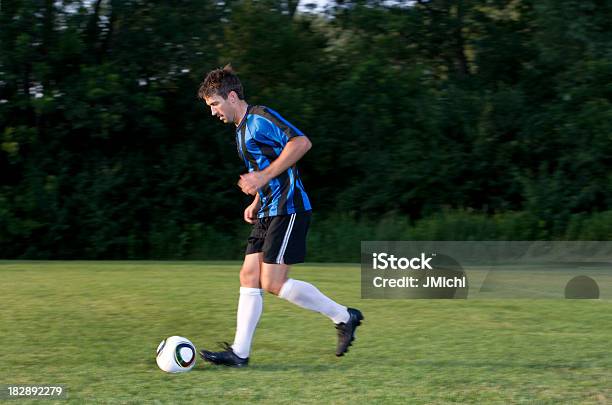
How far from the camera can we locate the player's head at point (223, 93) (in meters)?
5.84

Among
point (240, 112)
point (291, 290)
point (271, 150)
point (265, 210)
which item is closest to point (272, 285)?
point (291, 290)

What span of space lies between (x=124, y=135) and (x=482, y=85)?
8.63 m

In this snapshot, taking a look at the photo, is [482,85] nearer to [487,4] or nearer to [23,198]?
[487,4]

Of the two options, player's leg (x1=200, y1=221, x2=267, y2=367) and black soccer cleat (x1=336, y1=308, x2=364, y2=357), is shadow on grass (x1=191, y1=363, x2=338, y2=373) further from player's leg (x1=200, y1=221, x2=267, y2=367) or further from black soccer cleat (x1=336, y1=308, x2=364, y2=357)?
black soccer cleat (x1=336, y1=308, x2=364, y2=357)

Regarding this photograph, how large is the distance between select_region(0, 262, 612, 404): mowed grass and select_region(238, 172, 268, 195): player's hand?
1.14 metres

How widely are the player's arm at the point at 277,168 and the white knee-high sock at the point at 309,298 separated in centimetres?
72

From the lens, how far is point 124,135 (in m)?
20.4

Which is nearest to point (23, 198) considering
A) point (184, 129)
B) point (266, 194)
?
point (184, 129)

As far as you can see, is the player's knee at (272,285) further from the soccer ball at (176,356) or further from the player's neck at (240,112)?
the player's neck at (240,112)

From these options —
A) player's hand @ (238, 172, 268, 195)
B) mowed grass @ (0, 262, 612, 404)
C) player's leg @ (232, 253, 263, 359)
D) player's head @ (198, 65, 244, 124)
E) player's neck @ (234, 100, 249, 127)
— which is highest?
player's head @ (198, 65, 244, 124)

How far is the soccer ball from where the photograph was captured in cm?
556

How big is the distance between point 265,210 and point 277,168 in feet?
1.34

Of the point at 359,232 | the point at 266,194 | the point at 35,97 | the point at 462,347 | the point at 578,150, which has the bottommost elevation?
the point at 359,232

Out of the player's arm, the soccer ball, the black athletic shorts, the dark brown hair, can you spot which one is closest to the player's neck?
the dark brown hair
